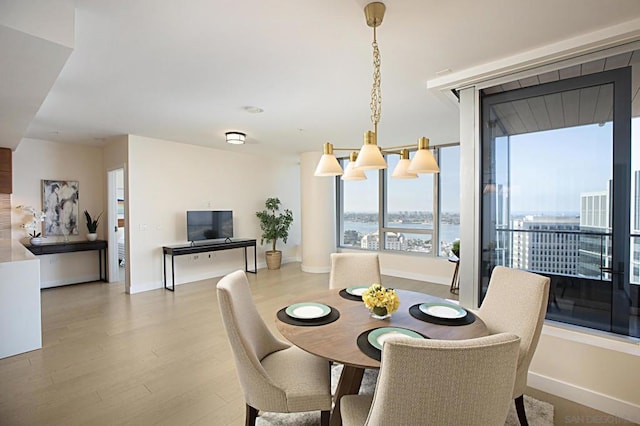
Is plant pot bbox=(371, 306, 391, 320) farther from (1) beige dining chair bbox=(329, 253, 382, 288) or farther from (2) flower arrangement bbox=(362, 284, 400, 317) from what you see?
(1) beige dining chair bbox=(329, 253, 382, 288)

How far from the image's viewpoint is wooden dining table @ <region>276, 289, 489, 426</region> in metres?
1.45

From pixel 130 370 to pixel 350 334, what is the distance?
2.20 meters

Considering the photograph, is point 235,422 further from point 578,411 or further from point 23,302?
point 23,302

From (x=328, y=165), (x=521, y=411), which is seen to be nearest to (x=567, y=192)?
(x=521, y=411)

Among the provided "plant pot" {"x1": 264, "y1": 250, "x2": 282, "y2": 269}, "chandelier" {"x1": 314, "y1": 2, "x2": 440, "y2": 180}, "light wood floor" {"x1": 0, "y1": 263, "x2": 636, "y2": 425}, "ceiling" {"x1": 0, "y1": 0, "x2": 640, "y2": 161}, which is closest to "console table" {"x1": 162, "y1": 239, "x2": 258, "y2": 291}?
"plant pot" {"x1": 264, "y1": 250, "x2": 282, "y2": 269}

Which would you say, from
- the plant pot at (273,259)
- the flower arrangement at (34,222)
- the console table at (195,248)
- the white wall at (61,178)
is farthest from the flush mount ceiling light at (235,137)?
the flower arrangement at (34,222)

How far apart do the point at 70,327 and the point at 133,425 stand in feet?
7.70

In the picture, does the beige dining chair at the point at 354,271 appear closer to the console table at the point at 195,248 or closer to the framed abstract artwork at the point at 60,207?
the console table at the point at 195,248

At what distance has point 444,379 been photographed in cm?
96

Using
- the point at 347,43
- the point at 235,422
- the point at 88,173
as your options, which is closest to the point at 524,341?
the point at 235,422

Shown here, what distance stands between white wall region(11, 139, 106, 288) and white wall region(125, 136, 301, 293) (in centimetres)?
139

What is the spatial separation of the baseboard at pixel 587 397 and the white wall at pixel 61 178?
6915 mm

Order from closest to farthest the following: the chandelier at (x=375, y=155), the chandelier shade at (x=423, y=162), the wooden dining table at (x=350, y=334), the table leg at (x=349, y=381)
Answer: the wooden dining table at (x=350, y=334) < the table leg at (x=349, y=381) < the chandelier at (x=375, y=155) < the chandelier shade at (x=423, y=162)

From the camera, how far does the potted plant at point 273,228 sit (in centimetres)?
683
